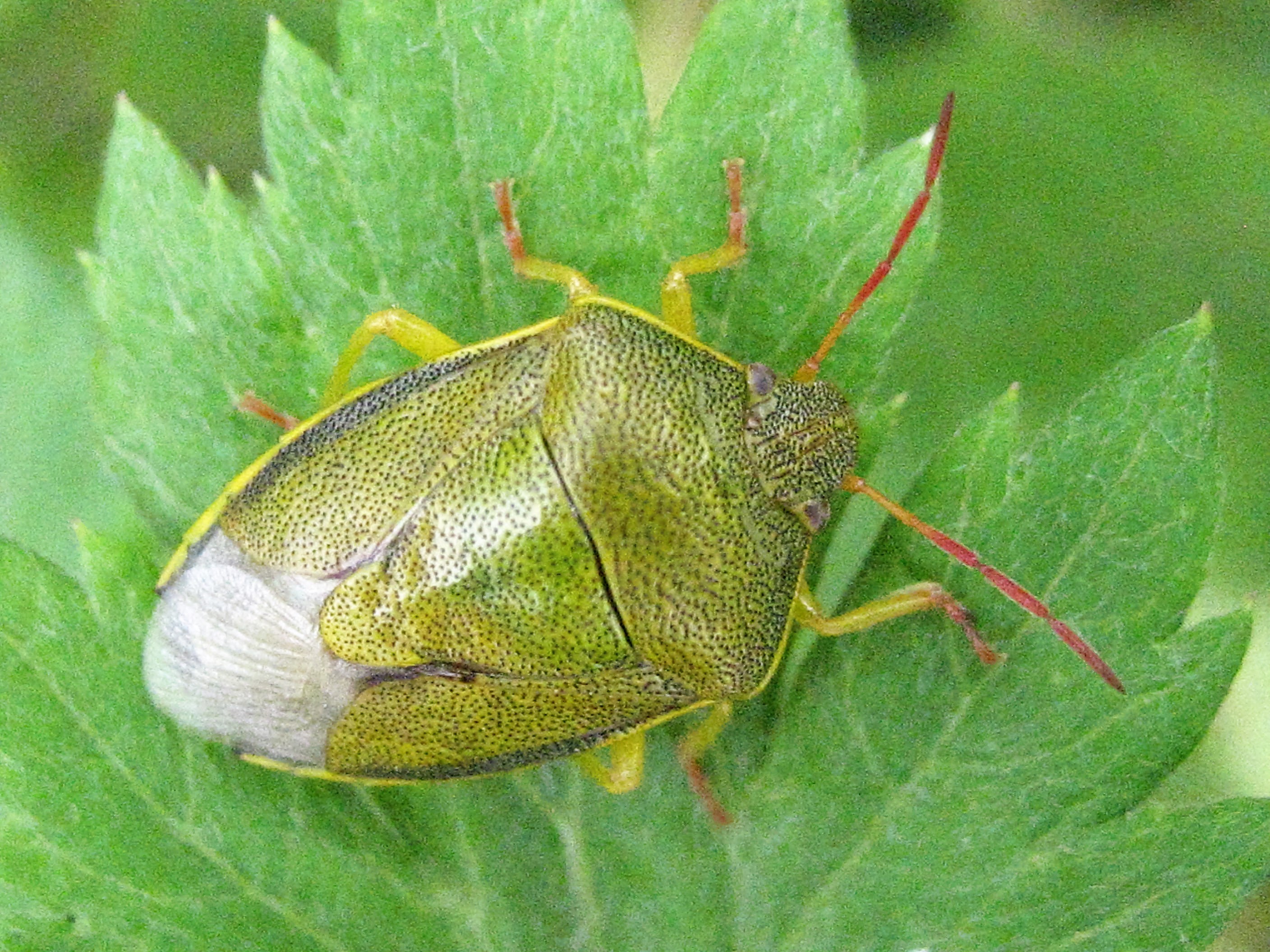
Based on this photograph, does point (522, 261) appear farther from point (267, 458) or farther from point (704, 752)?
point (704, 752)

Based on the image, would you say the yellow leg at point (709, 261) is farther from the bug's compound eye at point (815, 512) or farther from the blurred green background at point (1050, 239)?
the blurred green background at point (1050, 239)

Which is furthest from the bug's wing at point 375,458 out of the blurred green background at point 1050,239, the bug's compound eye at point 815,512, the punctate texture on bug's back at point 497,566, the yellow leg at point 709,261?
the blurred green background at point 1050,239

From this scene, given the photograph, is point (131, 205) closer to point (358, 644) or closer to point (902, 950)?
point (358, 644)

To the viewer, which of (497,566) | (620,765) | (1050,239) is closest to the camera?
(497,566)

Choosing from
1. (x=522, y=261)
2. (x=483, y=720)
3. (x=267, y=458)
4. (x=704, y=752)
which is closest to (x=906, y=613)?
(x=704, y=752)

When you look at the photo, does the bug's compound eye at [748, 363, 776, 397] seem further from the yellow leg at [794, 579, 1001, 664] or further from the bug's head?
the yellow leg at [794, 579, 1001, 664]

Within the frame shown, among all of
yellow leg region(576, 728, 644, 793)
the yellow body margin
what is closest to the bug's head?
the yellow body margin

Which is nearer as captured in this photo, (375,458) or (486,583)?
(486,583)
